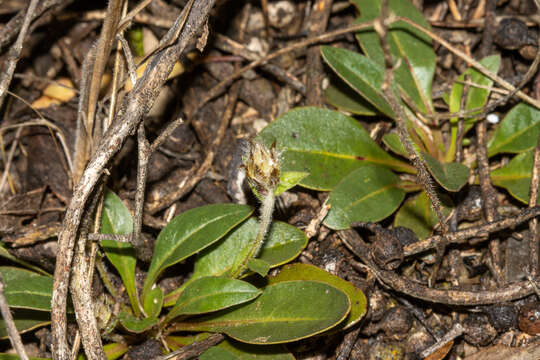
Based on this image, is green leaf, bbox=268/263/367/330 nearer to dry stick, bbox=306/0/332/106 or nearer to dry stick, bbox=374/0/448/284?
dry stick, bbox=374/0/448/284

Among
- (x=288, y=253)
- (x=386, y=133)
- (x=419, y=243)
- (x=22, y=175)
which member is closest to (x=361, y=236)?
(x=419, y=243)

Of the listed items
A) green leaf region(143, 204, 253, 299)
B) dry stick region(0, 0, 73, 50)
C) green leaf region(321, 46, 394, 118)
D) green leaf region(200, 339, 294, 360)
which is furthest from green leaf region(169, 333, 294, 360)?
dry stick region(0, 0, 73, 50)

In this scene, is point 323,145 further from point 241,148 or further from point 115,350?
point 115,350

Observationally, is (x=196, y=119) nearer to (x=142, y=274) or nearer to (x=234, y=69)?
(x=234, y=69)

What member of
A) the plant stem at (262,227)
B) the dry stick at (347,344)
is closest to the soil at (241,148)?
the dry stick at (347,344)

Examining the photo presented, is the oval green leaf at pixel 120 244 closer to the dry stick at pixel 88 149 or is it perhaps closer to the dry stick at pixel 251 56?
the dry stick at pixel 88 149

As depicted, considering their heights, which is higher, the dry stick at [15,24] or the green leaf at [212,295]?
Answer: the dry stick at [15,24]
